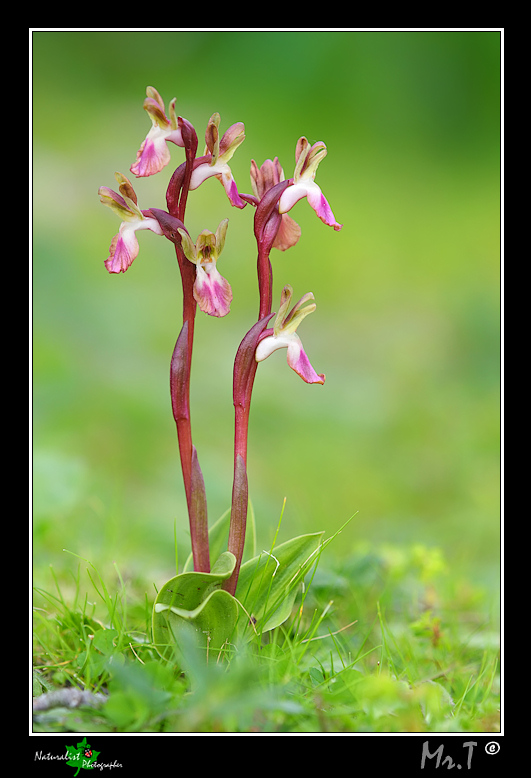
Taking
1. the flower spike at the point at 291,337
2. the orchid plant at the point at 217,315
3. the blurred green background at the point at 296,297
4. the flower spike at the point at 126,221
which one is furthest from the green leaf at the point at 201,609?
the blurred green background at the point at 296,297

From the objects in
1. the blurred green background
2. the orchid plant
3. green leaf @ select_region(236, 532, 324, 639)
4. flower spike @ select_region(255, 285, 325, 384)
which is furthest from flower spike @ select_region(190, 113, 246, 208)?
the blurred green background

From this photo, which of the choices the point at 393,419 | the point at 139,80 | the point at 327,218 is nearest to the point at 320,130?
the point at 139,80

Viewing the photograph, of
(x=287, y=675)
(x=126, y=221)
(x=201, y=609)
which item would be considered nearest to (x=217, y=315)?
(x=126, y=221)

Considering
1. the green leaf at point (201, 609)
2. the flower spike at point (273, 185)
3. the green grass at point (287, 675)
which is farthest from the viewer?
the flower spike at point (273, 185)

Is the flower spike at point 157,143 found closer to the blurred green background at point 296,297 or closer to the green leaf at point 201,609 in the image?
the green leaf at point 201,609

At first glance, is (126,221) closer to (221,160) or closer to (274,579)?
(221,160)

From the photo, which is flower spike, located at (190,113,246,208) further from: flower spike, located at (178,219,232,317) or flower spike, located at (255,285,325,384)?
flower spike, located at (255,285,325,384)
